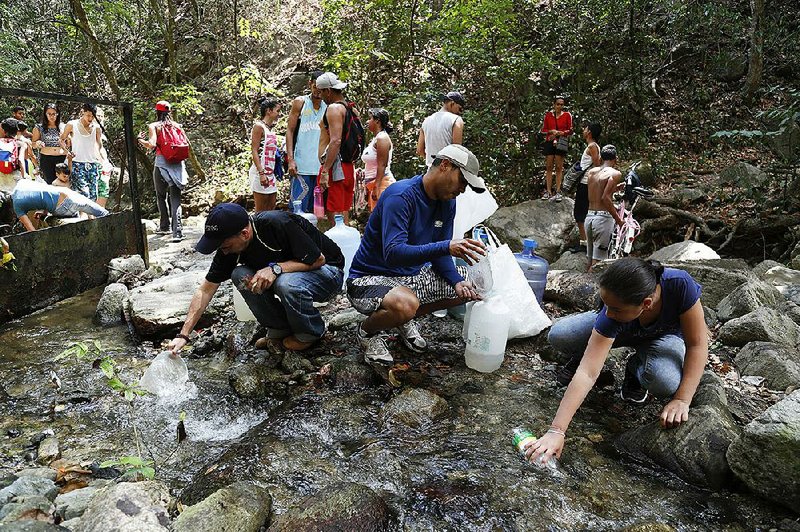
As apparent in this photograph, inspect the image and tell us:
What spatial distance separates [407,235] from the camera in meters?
3.46

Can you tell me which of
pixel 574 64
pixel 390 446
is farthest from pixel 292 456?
pixel 574 64

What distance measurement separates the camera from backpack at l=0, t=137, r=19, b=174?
20.5 ft

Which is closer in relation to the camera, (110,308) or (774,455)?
(774,455)

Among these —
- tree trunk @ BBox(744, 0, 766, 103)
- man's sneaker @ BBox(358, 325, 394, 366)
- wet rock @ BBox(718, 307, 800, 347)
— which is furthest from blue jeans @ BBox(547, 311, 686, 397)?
tree trunk @ BBox(744, 0, 766, 103)

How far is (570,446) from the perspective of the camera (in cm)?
292

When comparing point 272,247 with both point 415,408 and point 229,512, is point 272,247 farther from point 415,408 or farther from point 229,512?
point 229,512

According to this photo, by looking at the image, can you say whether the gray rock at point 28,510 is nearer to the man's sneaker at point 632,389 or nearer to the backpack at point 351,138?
the man's sneaker at point 632,389

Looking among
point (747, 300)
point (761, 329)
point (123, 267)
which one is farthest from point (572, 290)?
point (123, 267)

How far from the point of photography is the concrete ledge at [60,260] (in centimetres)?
467

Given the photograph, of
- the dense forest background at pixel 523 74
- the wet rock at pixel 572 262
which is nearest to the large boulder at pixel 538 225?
the wet rock at pixel 572 262

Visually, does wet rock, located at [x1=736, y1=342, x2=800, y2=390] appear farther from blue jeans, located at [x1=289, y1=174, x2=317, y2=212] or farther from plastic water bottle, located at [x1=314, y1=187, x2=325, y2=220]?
blue jeans, located at [x1=289, y1=174, x2=317, y2=212]

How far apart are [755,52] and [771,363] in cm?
898

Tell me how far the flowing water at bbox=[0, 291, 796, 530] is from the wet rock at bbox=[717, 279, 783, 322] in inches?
70.7

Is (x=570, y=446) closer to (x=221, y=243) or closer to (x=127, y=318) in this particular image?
(x=221, y=243)
